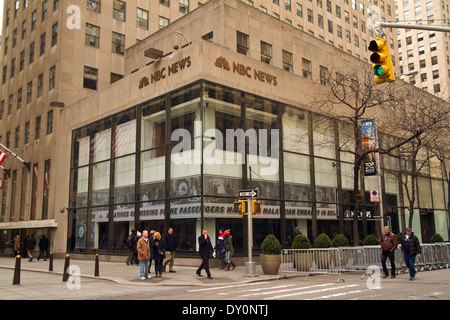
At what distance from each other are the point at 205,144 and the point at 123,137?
8115 millimetres

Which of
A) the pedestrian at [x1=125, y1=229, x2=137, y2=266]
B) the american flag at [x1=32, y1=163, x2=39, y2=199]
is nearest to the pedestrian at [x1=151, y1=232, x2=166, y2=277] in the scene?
the pedestrian at [x1=125, y1=229, x2=137, y2=266]

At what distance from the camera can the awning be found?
32625 mm

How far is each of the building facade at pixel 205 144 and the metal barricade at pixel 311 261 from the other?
5179 mm

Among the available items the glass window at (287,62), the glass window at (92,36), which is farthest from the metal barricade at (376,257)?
the glass window at (92,36)

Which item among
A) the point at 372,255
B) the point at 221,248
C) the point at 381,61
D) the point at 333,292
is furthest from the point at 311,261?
the point at 381,61

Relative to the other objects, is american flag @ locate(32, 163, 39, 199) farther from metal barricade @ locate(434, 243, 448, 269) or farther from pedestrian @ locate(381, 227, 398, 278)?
metal barricade @ locate(434, 243, 448, 269)

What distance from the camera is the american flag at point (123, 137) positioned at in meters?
27.2

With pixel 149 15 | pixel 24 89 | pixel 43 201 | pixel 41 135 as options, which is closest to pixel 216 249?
pixel 43 201

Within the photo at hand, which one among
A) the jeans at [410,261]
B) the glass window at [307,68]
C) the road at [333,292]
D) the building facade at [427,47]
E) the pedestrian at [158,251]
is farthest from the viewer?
the building facade at [427,47]

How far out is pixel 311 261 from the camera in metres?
17.1

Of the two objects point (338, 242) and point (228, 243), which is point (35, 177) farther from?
point (338, 242)

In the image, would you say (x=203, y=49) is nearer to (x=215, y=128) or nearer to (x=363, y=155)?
(x=215, y=128)

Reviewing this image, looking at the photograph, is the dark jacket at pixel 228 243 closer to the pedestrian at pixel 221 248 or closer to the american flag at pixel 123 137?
the pedestrian at pixel 221 248
